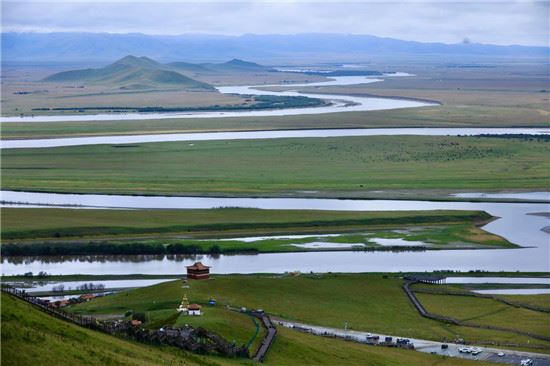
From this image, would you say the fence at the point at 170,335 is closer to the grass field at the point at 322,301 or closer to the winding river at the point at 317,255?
the grass field at the point at 322,301

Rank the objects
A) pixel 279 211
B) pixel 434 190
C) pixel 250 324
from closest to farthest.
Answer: pixel 250 324 → pixel 279 211 → pixel 434 190

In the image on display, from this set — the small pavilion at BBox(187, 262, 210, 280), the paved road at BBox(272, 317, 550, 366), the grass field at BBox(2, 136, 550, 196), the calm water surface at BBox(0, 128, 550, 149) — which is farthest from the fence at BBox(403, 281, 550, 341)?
the calm water surface at BBox(0, 128, 550, 149)

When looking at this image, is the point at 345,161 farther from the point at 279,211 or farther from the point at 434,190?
the point at 279,211

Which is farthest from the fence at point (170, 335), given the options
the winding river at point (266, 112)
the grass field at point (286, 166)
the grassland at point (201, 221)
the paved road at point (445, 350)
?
the winding river at point (266, 112)

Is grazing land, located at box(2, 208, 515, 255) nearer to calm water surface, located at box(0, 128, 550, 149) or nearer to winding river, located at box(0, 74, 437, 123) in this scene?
calm water surface, located at box(0, 128, 550, 149)

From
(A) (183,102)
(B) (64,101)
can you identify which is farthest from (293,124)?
Result: (B) (64,101)

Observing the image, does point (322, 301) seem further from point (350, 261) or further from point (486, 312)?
point (350, 261)
